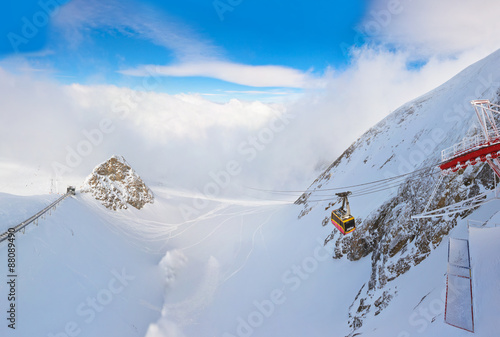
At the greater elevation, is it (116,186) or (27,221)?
(116,186)

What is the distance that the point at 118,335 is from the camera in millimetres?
25203

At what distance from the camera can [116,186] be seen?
72.4m

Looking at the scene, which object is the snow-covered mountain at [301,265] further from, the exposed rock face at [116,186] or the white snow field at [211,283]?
the exposed rock face at [116,186]

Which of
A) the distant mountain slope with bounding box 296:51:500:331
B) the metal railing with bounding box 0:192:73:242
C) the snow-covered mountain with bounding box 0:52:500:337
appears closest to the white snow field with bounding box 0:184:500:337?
the snow-covered mountain with bounding box 0:52:500:337

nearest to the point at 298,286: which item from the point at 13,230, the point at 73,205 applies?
the point at 13,230

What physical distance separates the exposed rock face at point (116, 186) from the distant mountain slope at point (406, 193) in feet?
195

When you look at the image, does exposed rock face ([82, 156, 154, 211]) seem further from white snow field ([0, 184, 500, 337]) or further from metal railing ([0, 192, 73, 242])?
metal railing ([0, 192, 73, 242])

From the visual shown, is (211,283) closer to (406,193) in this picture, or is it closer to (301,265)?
(301,265)

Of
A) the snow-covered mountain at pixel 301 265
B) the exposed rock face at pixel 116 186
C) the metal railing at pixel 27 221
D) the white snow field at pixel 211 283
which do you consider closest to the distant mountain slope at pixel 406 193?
the snow-covered mountain at pixel 301 265

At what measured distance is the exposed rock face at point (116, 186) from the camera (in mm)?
66744

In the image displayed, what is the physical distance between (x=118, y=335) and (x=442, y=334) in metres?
29.5

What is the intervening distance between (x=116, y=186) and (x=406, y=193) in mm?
75773

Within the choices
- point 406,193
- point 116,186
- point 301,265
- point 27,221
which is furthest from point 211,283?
point 116,186

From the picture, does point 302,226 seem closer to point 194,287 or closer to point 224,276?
point 224,276
